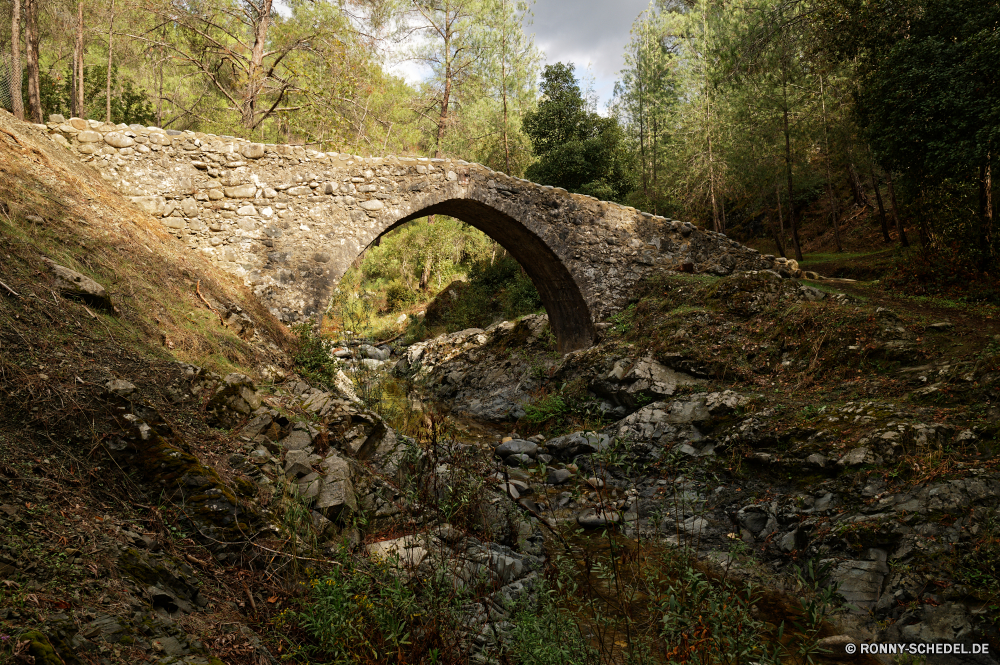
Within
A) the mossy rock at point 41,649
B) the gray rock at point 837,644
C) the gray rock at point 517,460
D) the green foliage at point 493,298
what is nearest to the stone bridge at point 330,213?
the gray rock at point 517,460

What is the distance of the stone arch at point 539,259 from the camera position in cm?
1072

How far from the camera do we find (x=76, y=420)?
336 centimetres

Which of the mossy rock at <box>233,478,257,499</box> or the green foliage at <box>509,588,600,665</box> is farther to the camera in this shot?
the mossy rock at <box>233,478,257,499</box>

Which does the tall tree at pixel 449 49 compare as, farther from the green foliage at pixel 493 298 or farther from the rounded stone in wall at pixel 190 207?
the rounded stone in wall at pixel 190 207

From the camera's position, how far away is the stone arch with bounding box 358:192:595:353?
10.7 metres

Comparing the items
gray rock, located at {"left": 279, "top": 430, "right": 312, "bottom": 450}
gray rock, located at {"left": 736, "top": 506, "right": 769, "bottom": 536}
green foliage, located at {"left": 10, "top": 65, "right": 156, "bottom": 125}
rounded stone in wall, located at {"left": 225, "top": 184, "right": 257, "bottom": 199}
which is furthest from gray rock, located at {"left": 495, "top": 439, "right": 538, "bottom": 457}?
green foliage, located at {"left": 10, "top": 65, "right": 156, "bottom": 125}

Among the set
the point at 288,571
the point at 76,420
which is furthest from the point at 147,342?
the point at 288,571

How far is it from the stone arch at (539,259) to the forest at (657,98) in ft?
13.0

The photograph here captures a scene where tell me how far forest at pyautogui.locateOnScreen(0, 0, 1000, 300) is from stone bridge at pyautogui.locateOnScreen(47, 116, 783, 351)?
3.60 metres

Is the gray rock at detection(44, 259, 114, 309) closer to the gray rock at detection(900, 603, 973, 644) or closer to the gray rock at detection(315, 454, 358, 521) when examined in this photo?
the gray rock at detection(315, 454, 358, 521)

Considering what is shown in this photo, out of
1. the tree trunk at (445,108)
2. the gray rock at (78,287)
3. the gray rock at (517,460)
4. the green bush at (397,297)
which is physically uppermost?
the tree trunk at (445,108)

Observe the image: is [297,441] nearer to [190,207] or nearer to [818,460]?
[818,460]

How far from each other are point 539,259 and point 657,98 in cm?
1595

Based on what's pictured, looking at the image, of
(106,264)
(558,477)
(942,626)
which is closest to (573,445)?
(558,477)
